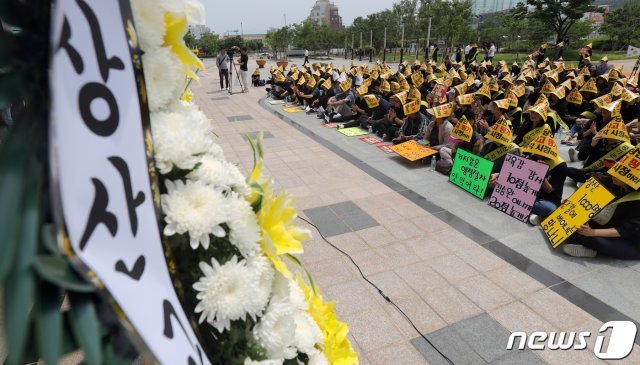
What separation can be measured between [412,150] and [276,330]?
628 centimetres

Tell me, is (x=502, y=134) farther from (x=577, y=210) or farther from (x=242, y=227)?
(x=242, y=227)

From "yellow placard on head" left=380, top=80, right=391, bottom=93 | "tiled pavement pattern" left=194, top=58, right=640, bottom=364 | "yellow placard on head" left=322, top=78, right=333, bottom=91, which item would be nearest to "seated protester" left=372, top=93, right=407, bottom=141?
"yellow placard on head" left=380, top=80, right=391, bottom=93

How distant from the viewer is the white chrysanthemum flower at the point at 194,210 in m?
0.91

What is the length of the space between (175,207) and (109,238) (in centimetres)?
25

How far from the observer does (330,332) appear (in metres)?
1.78

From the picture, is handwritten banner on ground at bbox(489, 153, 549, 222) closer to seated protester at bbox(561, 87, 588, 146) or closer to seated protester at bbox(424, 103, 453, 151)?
seated protester at bbox(424, 103, 453, 151)

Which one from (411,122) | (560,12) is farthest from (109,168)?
(560,12)

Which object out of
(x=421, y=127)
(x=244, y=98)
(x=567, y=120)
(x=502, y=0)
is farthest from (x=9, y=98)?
(x=502, y=0)

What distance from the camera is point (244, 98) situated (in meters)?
15.1

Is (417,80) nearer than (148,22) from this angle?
No

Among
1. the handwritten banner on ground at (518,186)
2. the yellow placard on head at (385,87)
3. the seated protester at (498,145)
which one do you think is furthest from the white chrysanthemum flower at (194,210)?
the yellow placard on head at (385,87)

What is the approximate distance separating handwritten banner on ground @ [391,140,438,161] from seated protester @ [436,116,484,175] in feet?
1.05

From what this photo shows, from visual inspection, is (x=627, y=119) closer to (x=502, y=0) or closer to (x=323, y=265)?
(x=323, y=265)

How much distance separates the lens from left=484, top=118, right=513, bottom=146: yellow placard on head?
17.6 feet
